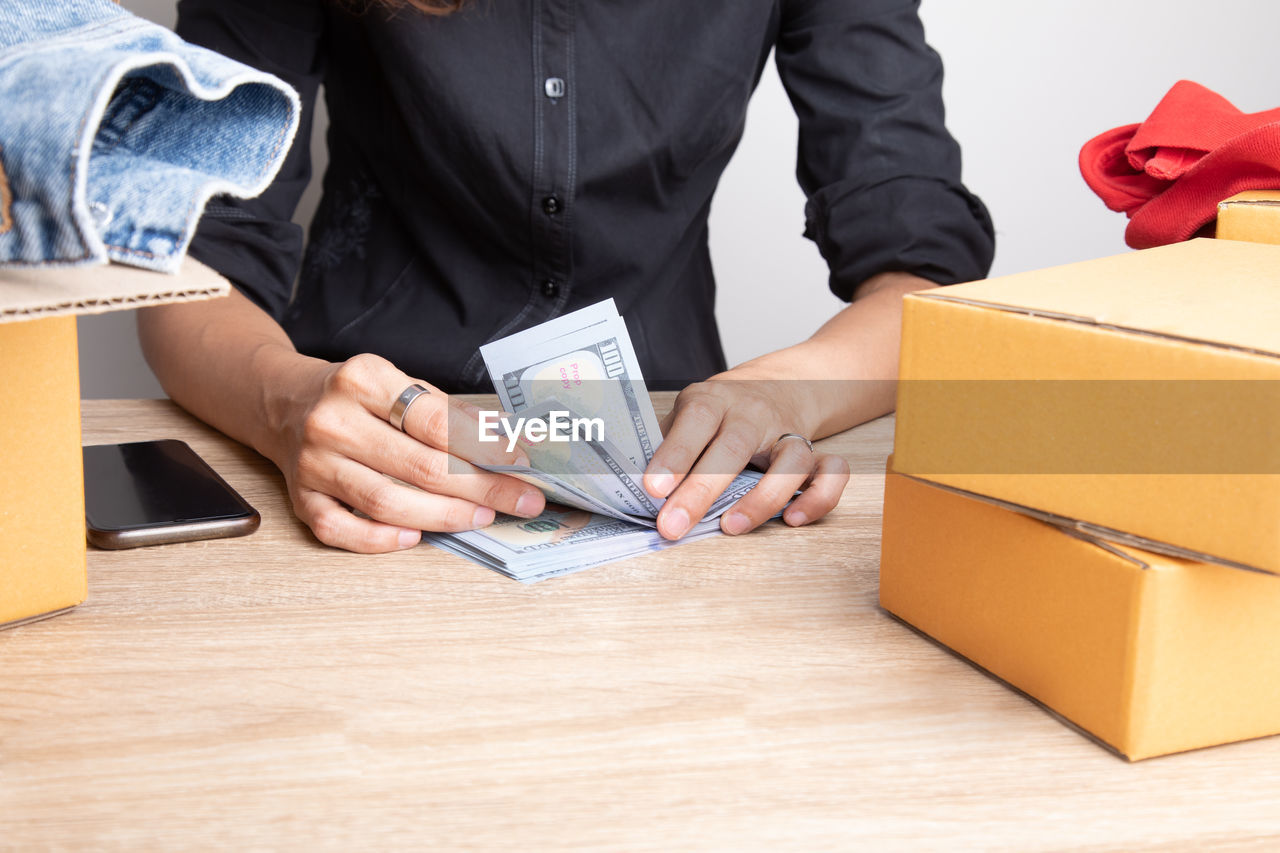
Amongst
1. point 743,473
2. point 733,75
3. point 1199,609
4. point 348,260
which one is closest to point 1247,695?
point 1199,609

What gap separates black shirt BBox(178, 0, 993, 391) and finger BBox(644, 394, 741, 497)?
1.71 feet

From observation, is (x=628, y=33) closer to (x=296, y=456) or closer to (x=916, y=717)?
(x=296, y=456)

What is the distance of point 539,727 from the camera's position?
555 mm

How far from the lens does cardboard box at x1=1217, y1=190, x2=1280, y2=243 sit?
0.75 metres

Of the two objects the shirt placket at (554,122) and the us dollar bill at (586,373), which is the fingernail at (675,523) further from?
the shirt placket at (554,122)

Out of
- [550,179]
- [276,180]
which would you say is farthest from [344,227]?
[550,179]

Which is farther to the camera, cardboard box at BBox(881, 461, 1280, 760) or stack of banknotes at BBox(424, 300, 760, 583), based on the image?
stack of banknotes at BBox(424, 300, 760, 583)

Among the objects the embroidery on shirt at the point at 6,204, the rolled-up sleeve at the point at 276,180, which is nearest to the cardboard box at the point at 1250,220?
the embroidery on shirt at the point at 6,204

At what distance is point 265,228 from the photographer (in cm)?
127

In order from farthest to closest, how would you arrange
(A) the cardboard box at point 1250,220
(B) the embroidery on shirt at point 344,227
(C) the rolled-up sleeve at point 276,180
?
1. (B) the embroidery on shirt at point 344,227
2. (C) the rolled-up sleeve at point 276,180
3. (A) the cardboard box at point 1250,220

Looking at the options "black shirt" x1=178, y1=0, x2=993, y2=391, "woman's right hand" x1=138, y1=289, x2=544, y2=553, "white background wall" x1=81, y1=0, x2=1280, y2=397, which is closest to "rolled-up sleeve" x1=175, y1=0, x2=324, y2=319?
"black shirt" x1=178, y1=0, x2=993, y2=391

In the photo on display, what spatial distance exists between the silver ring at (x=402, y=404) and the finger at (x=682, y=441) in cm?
20

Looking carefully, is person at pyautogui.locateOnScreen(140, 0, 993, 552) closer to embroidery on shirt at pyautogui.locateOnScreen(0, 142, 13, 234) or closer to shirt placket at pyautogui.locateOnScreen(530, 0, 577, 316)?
shirt placket at pyautogui.locateOnScreen(530, 0, 577, 316)

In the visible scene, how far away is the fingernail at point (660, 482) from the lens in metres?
0.82
